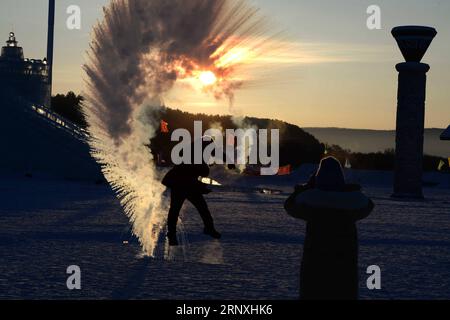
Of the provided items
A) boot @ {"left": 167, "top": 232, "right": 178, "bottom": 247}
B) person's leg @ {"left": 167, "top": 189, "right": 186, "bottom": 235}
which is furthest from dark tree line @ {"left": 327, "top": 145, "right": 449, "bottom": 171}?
person's leg @ {"left": 167, "top": 189, "right": 186, "bottom": 235}

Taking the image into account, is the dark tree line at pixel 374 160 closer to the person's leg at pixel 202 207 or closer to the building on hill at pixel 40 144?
the building on hill at pixel 40 144

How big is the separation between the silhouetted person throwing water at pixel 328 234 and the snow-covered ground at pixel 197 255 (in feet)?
8.55

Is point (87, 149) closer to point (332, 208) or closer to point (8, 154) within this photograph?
point (8, 154)

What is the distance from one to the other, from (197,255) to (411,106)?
26.1m

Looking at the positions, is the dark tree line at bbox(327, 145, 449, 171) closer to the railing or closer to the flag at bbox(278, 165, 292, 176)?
the flag at bbox(278, 165, 292, 176)

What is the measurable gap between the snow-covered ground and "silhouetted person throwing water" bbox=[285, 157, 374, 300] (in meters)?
2.61

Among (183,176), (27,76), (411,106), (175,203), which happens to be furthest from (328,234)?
(27,76)

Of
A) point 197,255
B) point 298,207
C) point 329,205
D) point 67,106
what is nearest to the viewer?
point 329,205

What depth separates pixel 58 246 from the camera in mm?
15508

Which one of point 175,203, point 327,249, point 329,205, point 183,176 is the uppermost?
point 183,176

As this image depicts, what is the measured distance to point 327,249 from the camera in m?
8.02

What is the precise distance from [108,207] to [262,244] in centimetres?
1008

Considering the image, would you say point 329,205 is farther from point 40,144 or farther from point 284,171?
point 284,171
